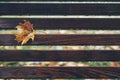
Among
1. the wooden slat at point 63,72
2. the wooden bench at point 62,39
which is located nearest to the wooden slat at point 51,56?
the wooden bench at point 62,39

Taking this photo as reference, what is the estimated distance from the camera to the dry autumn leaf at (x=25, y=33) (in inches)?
115

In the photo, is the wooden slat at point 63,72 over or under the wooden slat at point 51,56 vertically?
under

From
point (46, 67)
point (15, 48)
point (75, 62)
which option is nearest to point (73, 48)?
point (75, 62)

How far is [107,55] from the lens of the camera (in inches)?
113

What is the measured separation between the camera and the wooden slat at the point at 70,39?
2904 millimetres

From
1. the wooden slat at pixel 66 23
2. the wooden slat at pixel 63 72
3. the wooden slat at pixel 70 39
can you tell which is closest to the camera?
the wooden slat at pixel 63 72

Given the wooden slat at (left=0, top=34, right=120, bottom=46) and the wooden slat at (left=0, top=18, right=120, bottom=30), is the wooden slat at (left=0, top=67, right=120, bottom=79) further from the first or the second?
the wooden slat at (left=0, top=18, right=120, bottom=30)

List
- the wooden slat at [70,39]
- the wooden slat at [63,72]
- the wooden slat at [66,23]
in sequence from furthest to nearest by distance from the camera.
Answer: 1. the wooden slat at [66,23]
2. the wooden slat at [70,39]
3. the wooden slat at [63,72]
